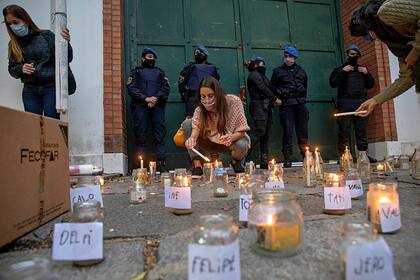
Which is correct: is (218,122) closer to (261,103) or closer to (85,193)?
(261,103)

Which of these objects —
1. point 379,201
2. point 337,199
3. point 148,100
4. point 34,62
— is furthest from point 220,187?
point 34,62

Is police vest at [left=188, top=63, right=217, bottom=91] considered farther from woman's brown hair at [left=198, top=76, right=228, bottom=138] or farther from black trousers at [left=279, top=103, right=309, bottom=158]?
black trousers at [left=279, top=103, right=309, bottom=158]

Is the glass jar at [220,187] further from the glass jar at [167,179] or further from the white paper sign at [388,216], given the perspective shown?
the white paper sign at [388,216]

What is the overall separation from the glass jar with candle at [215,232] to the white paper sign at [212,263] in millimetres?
37

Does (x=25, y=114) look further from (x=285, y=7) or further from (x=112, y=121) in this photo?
(x=285, y=7)

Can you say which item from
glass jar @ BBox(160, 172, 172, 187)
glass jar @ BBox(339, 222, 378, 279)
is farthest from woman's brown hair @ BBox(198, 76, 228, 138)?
glass jar @ BBox(339, 222, 378, 279)

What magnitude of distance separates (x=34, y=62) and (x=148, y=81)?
148 centimetres

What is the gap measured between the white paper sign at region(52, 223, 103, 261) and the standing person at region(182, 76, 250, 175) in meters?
2.42

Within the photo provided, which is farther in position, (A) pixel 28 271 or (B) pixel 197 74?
(B) pixel 197 74

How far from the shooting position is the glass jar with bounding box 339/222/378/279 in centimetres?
78

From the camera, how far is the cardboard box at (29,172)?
46.6 inches

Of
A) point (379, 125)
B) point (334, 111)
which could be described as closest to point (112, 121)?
point (334, 111)

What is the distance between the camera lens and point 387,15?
180cm

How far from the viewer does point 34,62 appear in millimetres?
3602
